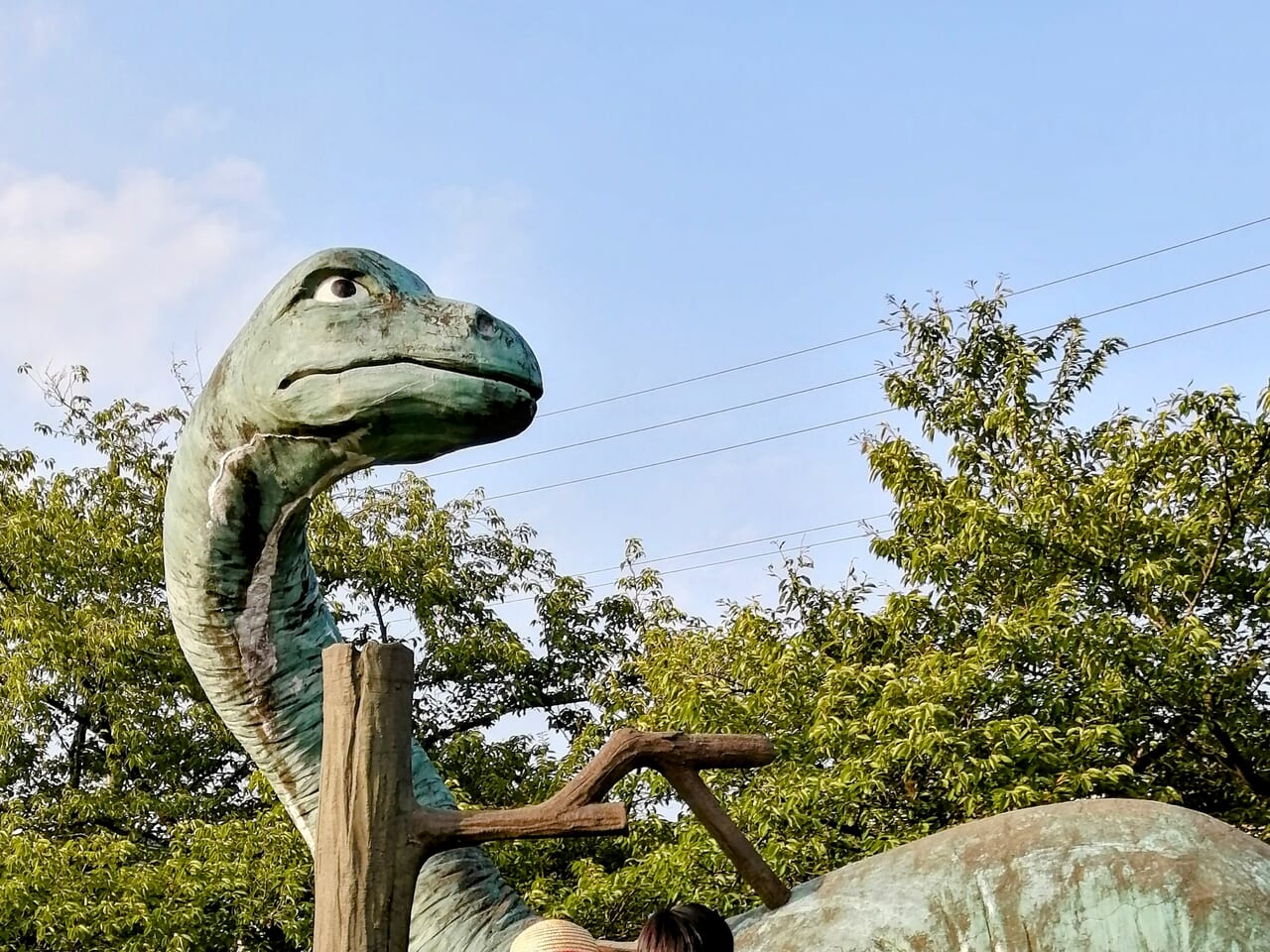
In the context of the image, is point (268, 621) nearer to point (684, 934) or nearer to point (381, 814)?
point (381, 814)

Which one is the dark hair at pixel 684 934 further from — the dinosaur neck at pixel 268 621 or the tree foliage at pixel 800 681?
the tree foliage at pixel 800 681

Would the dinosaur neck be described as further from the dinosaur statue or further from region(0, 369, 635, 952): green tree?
region(0, 369, 635, 952): green tree

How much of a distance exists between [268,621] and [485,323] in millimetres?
928

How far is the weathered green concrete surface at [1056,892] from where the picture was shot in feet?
9.02

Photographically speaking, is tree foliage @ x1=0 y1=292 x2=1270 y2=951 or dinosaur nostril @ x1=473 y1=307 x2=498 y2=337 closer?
dinosaur nostril @ x1=473 y1=307 x2=498 y2=337

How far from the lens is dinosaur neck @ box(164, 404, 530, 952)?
3.15 metres

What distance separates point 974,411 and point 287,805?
7.78 meters

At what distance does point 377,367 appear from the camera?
2.96 meters

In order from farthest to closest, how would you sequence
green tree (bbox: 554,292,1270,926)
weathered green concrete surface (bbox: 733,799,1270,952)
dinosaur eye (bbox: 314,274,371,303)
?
1. green tree (bbox: 554,292,1270,926)
2. dinosaur eye (bbox: 314,274,371,303)
3. weathered green concrete surface (bbox: 733,799,1270,952)

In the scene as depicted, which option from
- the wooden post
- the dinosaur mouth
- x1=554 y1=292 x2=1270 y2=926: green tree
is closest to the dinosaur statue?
the dinosaur mouth

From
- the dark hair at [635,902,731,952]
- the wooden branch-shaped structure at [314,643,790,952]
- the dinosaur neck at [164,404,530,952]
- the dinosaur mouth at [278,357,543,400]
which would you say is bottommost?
the dark hair at [635,902,731,952]

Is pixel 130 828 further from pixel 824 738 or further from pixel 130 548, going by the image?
pixel 824 738

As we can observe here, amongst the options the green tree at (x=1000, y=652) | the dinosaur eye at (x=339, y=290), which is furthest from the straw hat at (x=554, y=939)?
the green tree at (x=1000, y=652)

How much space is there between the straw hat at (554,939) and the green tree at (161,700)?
28.8ft
